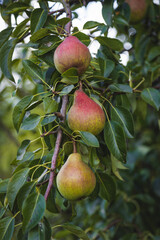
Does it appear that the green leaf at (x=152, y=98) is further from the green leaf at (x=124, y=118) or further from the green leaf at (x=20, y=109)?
the green leaf at (x=20, y=109)

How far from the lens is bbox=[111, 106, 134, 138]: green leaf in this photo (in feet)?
2.92

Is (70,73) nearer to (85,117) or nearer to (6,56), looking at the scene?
(85,117)

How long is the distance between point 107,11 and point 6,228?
2.56 feet

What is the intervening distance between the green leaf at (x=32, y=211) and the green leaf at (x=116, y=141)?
0.82 ft

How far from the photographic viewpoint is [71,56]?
80cm

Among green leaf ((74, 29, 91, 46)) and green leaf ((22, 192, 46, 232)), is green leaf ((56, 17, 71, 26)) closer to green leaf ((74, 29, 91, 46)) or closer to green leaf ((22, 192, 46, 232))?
green leaf ((74, 29, 91, 46))

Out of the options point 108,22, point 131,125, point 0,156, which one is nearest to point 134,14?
point 108,22

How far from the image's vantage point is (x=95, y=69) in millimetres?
1016

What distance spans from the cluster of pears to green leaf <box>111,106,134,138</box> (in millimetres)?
116

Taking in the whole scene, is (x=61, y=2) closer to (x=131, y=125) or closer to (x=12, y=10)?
(x=12, y=10)

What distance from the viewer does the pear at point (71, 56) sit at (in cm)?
80

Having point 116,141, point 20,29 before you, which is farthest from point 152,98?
point 20,29

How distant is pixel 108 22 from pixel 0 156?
2.24 m

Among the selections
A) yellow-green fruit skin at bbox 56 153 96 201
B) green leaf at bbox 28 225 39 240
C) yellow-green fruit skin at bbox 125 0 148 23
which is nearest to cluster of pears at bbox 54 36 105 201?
yellow-green fruit skin at bbox 56 153 96 201
